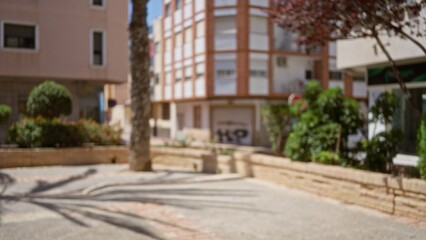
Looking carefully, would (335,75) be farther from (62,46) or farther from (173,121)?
(62,46)

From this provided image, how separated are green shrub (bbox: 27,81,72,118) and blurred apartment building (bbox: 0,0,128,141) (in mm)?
4989

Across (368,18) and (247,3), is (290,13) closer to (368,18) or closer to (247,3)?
(368,18)

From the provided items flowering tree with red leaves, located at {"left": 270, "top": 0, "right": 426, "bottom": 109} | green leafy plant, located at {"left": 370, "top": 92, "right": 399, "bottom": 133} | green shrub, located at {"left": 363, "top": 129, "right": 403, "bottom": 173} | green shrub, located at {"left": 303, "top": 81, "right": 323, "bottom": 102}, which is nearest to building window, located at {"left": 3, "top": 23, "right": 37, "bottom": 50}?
green shrub, located at {"left": 303, "top": 81, "right": 323, "bottom": 102}

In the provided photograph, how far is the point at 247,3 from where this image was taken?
118 ft

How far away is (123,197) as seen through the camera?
8.96 metres

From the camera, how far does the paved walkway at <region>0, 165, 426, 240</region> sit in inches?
250

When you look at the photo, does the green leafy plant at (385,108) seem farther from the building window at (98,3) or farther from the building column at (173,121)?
the building column at (173,121)

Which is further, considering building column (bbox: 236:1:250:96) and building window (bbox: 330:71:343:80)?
building window (bbox: 330:71:343:80)

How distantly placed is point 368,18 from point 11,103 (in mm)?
17331

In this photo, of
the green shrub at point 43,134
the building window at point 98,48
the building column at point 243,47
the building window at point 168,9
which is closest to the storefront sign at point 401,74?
the green shrub at point 43,134

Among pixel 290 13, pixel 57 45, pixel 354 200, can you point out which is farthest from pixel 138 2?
pixel 57 45

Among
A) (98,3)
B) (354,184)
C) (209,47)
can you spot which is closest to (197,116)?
(209,47)

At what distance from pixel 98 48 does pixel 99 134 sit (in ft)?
27.8

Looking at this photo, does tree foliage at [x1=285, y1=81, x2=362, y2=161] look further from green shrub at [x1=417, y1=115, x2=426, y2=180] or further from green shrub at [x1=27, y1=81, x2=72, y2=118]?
green shrub at [x1=27, y1=81, x2=72, y2=118]
